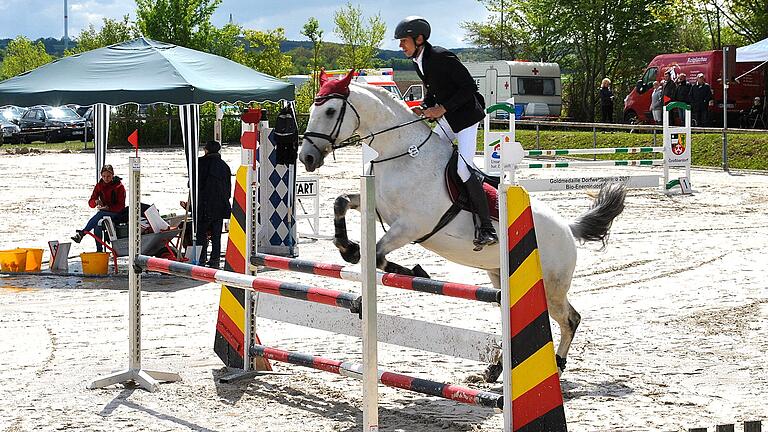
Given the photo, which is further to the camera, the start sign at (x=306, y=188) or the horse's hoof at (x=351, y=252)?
the start sign at (x=306, y=188)

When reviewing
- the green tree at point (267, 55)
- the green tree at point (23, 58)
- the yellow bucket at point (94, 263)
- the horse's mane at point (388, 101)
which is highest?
the green tree at point (23, 58)

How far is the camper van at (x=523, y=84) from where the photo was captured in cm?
4469

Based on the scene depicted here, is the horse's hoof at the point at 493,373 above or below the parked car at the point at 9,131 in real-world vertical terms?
below

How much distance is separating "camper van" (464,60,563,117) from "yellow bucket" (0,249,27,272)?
108 feet

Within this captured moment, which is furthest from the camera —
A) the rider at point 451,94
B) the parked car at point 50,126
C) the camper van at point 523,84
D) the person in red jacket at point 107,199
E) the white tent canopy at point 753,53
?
the camper van at point 523,84

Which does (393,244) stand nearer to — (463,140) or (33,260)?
(463,140)

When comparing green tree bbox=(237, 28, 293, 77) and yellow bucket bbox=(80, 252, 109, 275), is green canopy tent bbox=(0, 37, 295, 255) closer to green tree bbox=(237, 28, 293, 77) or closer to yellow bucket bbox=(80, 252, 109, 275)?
yellow bucket bbox=(80, 252, 109, 275)

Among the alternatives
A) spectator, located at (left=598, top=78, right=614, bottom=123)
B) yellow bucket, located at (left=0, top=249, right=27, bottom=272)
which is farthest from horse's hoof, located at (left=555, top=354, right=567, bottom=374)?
spectator, located at (left=598, top=78, right=614, bottom=123)

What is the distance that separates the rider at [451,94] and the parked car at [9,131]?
121 feet

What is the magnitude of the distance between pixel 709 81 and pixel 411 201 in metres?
27.9

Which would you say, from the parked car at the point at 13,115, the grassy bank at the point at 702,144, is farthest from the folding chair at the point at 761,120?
the parked car at the point at 13,115

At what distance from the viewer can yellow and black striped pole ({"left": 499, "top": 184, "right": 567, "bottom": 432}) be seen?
17.6 feet

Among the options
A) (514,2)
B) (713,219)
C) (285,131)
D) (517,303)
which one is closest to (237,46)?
(514,2)

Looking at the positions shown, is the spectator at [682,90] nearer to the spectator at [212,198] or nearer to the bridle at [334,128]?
the spectator at [212,198]
